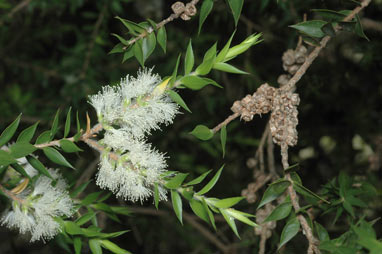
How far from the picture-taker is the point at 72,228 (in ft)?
3.80

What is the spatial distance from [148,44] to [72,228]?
0.53m

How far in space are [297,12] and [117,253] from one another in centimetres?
128

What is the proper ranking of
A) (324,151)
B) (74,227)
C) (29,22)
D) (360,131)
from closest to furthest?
(74,227) < (360,131) < (324,151) < (29,22)

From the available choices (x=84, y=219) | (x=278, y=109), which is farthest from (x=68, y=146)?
(x=278, y=109)

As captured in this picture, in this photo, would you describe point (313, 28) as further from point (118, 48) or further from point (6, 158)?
point (6, 158)

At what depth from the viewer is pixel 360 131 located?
7.27ft

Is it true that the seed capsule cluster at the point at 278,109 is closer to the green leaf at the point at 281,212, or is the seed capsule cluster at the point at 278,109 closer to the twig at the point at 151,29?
the green leaf at the point at 281,212

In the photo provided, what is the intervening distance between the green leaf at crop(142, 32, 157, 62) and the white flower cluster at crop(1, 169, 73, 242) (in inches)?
18.2

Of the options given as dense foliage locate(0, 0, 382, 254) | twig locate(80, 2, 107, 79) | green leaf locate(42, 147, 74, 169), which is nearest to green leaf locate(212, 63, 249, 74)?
dense foliage locate(0, 0, 382, 254)

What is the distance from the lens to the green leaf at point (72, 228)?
1146 millimetres

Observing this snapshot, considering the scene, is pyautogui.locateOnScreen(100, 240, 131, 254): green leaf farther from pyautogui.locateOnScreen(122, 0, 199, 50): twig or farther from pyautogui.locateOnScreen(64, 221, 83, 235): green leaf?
pyautogui.locateOnScreen(122, 0, 199, 50): twig

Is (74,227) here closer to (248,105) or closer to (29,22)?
(248,105)

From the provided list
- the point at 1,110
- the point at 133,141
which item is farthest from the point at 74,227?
the point at 1,110

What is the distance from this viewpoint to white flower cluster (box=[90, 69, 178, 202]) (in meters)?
1.06
